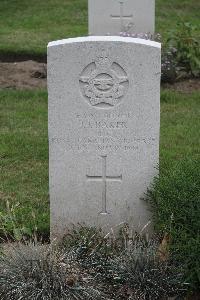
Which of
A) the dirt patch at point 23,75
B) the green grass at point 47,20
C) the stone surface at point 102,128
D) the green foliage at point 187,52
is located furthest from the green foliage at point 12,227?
the green grass at point 47,20

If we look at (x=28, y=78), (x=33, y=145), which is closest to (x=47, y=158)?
(x=33, y=145)

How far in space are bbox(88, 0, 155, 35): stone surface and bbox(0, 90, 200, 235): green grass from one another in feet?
6.38

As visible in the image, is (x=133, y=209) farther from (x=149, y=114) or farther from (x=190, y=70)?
(x=190, y=70)

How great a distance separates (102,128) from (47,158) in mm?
2371

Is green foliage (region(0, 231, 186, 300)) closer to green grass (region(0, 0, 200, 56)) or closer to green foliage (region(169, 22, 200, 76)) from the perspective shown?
green foliage (region(169, 22, 200, 76))

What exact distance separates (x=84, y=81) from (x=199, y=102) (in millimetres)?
4705

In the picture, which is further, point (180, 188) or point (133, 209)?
point (133, 209)

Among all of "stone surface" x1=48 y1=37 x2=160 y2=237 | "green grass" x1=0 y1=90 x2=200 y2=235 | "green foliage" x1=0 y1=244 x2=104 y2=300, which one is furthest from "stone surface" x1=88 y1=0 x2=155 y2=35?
"green foliage" x1=0 y1=244 x2=104 y2=300

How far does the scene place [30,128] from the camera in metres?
8.84

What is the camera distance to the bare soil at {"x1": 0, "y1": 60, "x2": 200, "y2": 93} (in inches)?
420

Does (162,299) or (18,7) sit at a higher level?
(18,7)

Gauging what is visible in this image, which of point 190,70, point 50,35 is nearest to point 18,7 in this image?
point 50,35

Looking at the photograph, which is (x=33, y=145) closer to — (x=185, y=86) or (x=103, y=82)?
(x=103, y=82)

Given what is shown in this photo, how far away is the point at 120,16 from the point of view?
11812 millimetres
